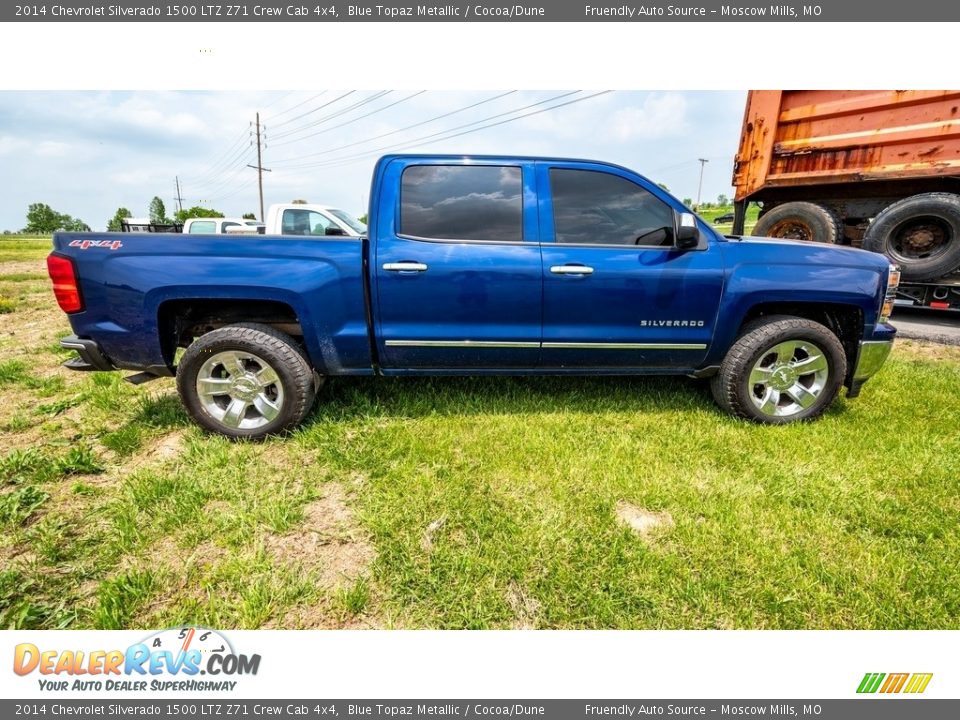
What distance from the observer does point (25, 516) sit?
209 cm

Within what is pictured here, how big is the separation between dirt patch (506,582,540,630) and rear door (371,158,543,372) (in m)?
1.49

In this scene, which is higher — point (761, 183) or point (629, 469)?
point (761, 183)

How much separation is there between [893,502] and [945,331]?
4.63 m

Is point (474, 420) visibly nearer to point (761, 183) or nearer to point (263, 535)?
point (263, 535)

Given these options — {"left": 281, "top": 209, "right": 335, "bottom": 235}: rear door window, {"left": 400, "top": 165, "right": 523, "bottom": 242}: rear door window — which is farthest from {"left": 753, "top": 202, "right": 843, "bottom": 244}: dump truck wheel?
{"left": 281, "top": 209, "right": 335, "bottom": 235}: rear door window

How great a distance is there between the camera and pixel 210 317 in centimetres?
283

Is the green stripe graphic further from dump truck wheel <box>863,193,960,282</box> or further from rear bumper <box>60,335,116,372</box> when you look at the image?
dump truck wheel <box>863,193,960,282</box>

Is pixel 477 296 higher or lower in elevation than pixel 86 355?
higher

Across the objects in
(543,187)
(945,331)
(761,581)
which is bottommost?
(761,581)

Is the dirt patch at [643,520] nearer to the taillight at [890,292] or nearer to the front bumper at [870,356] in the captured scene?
the front bumper at [870,356]

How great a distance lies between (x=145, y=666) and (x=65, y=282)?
222 centimetres

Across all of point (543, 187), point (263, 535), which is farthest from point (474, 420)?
point (543, 187)

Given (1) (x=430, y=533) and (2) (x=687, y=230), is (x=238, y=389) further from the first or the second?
(2) (x=687, y=230)

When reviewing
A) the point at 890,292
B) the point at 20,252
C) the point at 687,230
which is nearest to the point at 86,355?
the point at 687,230
